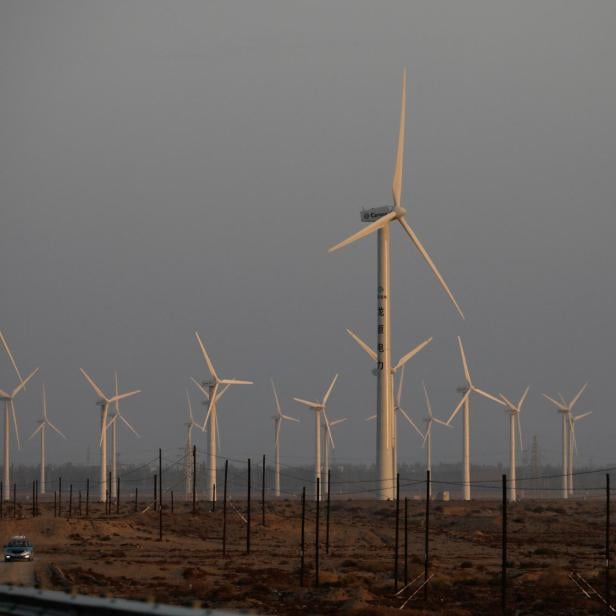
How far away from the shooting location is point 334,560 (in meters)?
88.6

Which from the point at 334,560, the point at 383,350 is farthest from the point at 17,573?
the point at 383,350

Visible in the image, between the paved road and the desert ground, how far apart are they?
89 millimetres

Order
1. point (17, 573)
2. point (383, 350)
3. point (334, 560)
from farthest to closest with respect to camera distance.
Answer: point (383, 350) → point (334, 560) → point (17, 573)

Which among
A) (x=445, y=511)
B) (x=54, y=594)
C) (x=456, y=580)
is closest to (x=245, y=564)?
(x=456, y=580)

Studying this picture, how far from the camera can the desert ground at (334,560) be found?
5731cm

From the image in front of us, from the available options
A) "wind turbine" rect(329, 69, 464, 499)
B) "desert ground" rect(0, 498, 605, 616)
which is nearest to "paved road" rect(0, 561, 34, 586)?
"desert ground" rect(0, 498, 605, 616)

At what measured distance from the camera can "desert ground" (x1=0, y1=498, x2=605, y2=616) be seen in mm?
57312

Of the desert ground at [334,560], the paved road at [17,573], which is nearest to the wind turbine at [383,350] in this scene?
the desert ground at [334,560]

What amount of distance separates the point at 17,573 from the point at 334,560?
96.6 feet

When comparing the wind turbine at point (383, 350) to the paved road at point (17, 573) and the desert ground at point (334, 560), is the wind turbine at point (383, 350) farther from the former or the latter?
the paved road at point (17, 573)

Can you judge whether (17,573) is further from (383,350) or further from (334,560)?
(383,350)

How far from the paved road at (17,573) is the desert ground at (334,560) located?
0.09 meters

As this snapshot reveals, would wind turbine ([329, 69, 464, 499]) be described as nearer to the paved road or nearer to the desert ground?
the desert ground

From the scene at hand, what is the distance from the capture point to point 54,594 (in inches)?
976
